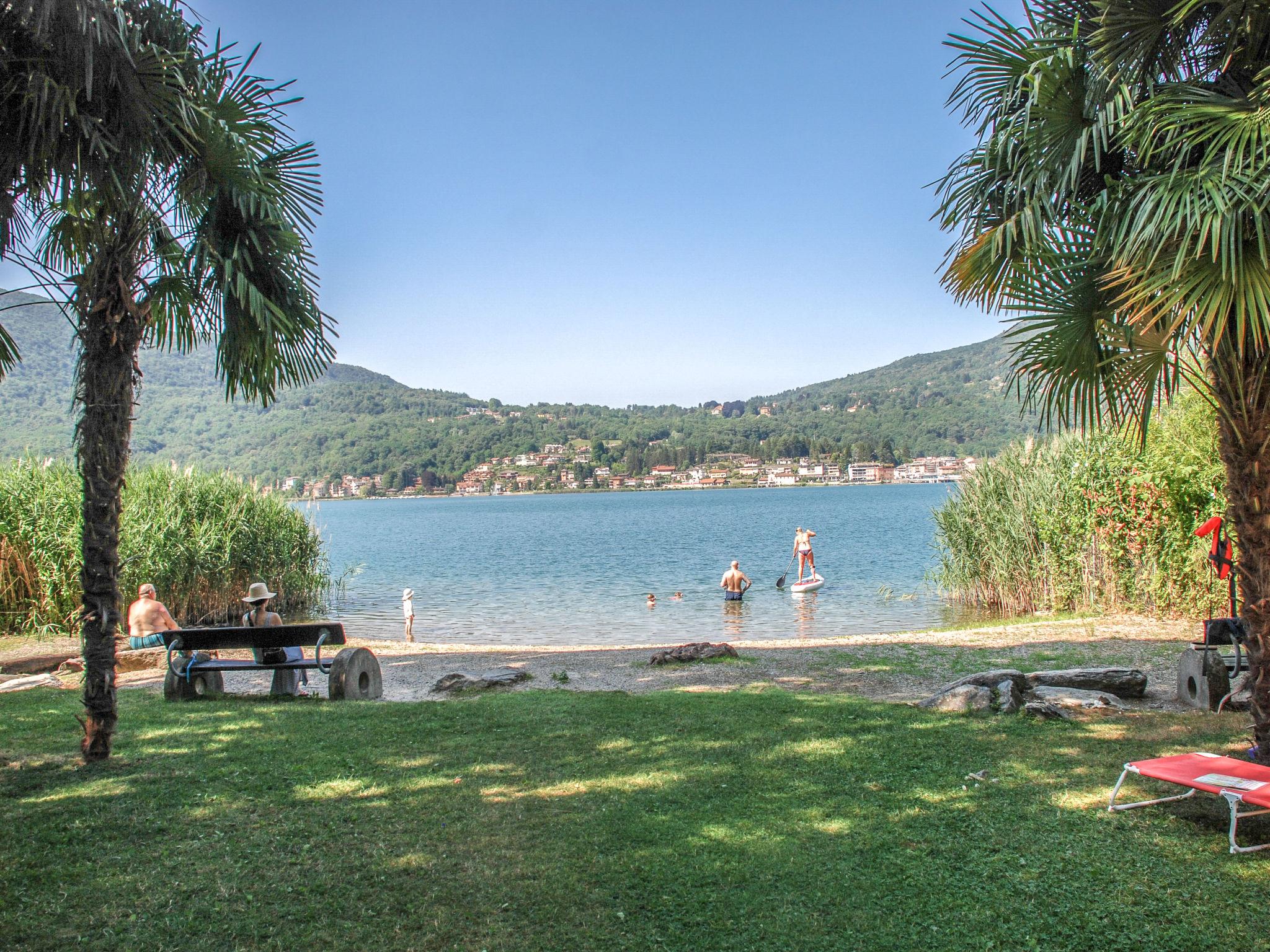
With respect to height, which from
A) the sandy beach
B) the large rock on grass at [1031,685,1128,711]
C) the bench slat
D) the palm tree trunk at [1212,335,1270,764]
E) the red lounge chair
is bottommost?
the sandy beach

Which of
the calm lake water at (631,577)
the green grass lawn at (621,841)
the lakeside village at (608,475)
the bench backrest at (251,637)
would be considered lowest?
the calm lake water at (631,577)

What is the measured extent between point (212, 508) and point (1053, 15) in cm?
1649

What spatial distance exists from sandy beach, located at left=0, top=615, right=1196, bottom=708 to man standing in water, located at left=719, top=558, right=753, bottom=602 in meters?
8.59

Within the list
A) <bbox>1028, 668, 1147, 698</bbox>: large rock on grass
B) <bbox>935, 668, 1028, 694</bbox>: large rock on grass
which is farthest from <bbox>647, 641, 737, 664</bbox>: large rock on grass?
<bbox>1028, 668, 1147, 698</bbox>: large rock on grass

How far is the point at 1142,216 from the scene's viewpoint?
4.66 metres

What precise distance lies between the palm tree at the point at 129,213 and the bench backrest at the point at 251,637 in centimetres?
250

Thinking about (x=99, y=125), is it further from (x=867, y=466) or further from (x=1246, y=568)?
(x=867, y=466)

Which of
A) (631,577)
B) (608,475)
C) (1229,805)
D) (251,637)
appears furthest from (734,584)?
(608,475)

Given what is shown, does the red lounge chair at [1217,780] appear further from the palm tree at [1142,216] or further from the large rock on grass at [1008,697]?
the large rock on grass at [1008,697]

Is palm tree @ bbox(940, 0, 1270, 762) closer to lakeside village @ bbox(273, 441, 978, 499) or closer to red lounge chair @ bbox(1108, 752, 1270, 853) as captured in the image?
red lounge chair @ bbox(1108, 752, 1270, 853)

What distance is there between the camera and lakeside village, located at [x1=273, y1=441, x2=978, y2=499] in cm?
13662

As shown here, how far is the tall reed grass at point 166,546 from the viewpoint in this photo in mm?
14211

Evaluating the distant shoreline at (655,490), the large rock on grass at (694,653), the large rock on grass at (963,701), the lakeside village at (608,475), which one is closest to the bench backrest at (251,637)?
the large rock on grass at (694,653)

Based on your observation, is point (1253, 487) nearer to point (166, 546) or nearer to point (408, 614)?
point (408, 614)
